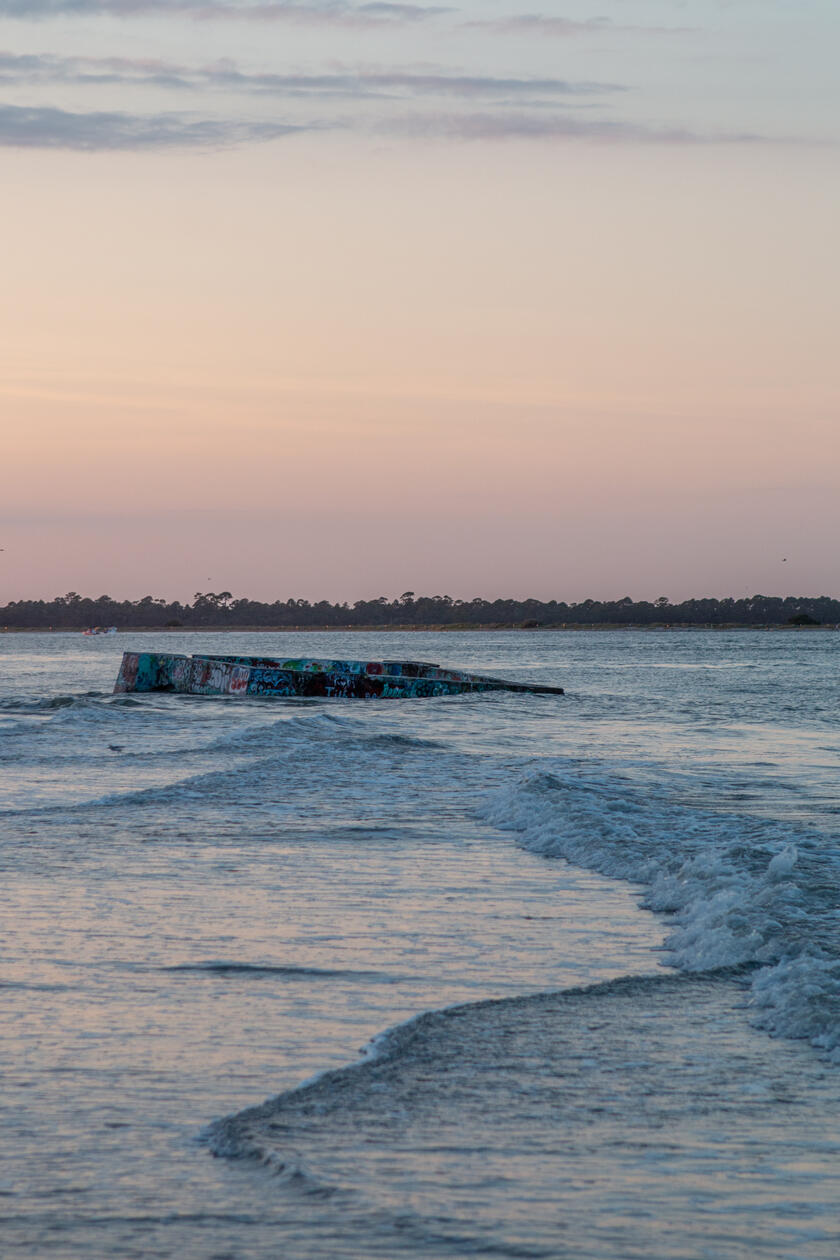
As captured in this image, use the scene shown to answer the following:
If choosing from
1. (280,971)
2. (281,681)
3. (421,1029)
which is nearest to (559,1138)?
(421,1029)

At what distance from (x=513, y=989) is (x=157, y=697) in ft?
98.2

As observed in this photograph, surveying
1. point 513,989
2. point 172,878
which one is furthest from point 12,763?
point 513,989

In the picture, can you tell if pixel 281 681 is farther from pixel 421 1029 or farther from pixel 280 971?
pixel 421 1029

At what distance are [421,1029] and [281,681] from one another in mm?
30870

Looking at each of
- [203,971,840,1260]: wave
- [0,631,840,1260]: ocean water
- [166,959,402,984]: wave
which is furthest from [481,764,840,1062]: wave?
[166,959,402,984]: wave

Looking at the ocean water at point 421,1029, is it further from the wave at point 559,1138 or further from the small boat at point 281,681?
the small boat at point 281,681

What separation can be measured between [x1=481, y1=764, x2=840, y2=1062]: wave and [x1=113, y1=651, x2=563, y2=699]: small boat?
21564 mm

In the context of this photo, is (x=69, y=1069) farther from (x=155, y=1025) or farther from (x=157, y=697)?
(x=157, y=697)

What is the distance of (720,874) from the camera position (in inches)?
329

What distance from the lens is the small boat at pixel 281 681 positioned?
3550cm

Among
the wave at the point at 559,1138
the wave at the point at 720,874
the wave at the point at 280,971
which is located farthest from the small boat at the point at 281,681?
the wave at the point at 559,1138

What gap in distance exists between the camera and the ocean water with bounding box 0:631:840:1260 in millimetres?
3395

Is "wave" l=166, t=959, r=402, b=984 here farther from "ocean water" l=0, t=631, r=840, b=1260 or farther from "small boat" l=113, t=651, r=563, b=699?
"small boat" l=113, t=651, r=563, b=699

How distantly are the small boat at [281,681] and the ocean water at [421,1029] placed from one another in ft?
74.4
